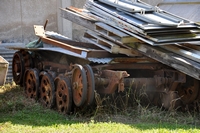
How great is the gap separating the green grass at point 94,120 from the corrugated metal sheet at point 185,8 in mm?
3550

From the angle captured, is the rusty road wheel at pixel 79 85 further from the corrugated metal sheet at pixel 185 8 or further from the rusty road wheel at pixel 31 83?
the corrugated metal sheet at pixel 185 8

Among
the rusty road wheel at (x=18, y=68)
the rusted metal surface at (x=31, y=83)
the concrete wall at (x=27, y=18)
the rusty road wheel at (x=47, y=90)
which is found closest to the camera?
the rusty road wheel at (x=47, y=90)

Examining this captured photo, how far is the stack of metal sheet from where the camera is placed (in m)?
6.55

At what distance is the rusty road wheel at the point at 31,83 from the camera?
8023 mm

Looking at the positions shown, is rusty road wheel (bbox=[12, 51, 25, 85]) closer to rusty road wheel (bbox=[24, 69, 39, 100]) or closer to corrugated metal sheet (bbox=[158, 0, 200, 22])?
rusty road wheel (bbox=[24, 69, 39, 100])

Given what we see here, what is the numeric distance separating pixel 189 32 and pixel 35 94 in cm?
330

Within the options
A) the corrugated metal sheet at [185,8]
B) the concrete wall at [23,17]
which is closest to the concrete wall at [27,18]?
the concrete wall at [23,17]

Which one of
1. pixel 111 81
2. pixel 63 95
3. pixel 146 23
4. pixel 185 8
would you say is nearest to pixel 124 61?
pixel 111 81

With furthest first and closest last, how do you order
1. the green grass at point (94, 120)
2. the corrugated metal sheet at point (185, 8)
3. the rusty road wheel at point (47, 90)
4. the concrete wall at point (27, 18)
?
the concrete wall at point (27, 18), the corrugated metal sheet at point (185, 8), the rusty road wheel at point (47, 90), the green grass at point (94, 120)

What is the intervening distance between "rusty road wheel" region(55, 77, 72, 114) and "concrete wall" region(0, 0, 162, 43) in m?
4.58

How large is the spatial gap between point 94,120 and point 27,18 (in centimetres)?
599

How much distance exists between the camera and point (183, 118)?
→ 665 cm

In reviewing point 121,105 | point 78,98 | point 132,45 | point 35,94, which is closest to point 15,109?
point 35,94

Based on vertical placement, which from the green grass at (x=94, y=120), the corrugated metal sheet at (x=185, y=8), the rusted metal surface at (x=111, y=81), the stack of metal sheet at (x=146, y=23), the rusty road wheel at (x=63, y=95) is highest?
the corrugated metal sheet at (x=185, y=8)
